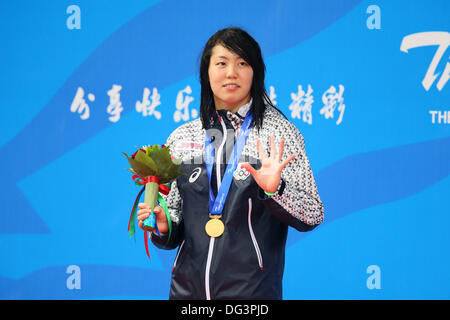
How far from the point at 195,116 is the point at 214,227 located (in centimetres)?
112

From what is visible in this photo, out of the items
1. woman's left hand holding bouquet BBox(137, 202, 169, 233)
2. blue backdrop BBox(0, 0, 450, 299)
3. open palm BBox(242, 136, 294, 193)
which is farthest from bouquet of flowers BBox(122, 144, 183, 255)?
blue backdrop BBox(0, 0, 450, 299)

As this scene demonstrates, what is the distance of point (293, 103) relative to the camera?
259cm

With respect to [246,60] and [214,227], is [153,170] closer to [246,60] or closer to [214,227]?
[214,227]

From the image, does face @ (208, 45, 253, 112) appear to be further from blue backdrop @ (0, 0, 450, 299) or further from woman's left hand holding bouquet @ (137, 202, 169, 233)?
blue backdrop @ (0, 0, 450, 299)

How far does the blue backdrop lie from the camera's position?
2549mm

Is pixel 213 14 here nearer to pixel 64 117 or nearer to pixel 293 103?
pixel 293 103

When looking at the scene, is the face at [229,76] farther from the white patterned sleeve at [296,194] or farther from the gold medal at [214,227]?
the gold medal at [214,227]

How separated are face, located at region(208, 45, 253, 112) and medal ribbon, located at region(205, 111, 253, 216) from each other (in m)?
0.09

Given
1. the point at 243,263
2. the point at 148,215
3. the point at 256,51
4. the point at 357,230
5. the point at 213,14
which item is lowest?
the point at 243,263

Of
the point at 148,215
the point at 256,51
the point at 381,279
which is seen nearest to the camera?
the point at 148,215

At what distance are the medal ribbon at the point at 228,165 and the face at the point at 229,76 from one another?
85 mm

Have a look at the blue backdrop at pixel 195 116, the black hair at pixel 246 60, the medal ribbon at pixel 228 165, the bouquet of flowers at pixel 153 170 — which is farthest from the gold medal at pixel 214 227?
the blue backdrop at pixel 195 116

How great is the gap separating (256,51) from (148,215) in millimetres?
691
